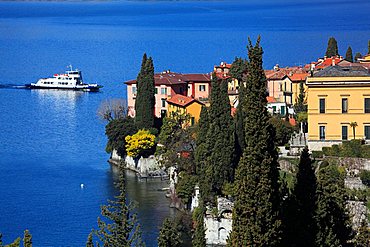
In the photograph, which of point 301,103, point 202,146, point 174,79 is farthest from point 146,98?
point 202,146

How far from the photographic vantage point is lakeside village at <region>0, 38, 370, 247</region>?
22031mm

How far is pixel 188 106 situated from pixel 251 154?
96.3 ft

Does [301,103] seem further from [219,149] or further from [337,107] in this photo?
[219,149]

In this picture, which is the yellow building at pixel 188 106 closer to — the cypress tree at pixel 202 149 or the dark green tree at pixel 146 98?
the dark green tree at pixel 146 98

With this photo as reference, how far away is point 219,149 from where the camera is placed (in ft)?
124

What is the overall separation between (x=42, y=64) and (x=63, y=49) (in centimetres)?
1678

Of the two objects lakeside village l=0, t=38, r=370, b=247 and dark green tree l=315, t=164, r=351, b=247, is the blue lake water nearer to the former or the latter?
lakeside village l=0, t=38, r=370, b=247

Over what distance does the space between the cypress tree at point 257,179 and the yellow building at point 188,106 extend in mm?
28257

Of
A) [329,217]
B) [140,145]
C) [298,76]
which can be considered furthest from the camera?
[298,76]

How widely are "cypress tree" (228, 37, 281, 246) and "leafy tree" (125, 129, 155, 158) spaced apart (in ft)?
86.4

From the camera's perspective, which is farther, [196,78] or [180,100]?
[196,78]

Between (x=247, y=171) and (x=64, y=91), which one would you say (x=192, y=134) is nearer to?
(x=247, y=171)

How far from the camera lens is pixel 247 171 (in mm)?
21797

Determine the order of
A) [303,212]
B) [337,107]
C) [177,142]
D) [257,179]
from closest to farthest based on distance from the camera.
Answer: [257,179] → [303,212] → [337,107] → [177,142]
